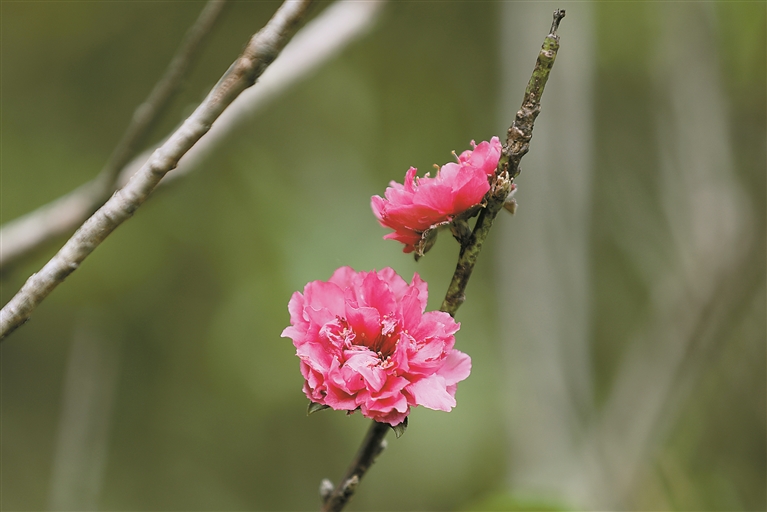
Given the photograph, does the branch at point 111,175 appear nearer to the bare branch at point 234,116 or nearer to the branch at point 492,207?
the bare branch at point 234,116

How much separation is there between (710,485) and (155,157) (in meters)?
1.37

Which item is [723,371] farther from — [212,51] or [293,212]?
[212,51]

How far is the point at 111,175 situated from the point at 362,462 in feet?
1.40

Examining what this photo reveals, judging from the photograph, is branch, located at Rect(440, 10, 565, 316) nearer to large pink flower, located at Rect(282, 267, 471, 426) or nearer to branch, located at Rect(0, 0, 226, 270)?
large pink flower, located at Rect(282, 267, 471, 426)

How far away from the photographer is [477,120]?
1932mm

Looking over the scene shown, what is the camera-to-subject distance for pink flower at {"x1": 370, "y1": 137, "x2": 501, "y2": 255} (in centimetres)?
34

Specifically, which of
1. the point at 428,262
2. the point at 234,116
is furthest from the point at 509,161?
the point at 428,262

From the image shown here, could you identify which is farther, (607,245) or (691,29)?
(607,245)

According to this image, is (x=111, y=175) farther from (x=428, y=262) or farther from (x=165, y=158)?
(x=428, y=262)

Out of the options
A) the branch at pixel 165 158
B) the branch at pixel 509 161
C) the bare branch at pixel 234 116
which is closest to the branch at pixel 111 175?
the bare branch at pixel 234 116

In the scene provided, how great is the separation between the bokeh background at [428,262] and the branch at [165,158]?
872 mm

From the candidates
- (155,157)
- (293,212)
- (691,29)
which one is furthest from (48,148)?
(691,29)

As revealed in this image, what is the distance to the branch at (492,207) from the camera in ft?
1.03

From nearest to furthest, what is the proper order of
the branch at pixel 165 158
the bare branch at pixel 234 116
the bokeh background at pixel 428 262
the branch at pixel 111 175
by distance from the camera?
the branch at pixel 165 158
the branch at pixel 111 175
the bare branch at pixel 234 116
the bokeh background at pixel 428 262
